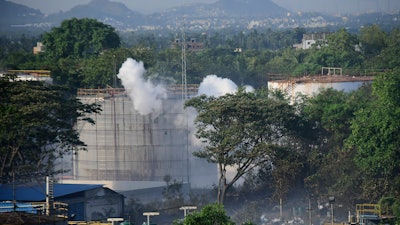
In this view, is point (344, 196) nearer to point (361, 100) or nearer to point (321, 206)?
point (321, 206)

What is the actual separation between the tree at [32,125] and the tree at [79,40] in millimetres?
27100

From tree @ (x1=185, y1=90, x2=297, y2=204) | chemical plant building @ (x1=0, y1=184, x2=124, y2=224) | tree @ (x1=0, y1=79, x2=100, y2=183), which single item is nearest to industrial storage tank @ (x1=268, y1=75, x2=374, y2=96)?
tree @ (x1=185, y1=90, x2=297, y2=204)

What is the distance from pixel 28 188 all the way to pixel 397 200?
962 centimetres

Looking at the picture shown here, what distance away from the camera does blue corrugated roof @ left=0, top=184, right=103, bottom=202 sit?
1093 inches

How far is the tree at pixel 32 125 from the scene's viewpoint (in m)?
31.2

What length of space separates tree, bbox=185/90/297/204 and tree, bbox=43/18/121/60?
27.6 m

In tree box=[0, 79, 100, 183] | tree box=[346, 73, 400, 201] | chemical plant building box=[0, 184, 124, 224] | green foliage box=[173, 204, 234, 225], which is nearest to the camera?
green foliage box=[173, 204, 234, 225]

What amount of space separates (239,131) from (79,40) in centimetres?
3081

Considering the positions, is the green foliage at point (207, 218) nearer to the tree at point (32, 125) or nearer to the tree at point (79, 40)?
the tree at point (32, 125)

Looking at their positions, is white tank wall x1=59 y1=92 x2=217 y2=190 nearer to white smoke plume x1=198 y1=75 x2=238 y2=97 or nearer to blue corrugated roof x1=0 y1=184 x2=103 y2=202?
white smoke plume x1=198 y1=75 x2=238 y2=97

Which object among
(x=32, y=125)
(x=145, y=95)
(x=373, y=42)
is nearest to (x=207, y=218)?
(x=32, y=125)

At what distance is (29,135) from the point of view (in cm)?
3158

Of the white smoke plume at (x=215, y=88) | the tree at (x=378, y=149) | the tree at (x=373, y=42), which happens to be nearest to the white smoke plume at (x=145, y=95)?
the white smoke plume at (x=215, y=88)

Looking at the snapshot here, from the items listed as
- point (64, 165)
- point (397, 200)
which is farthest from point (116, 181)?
point (397, 200)
